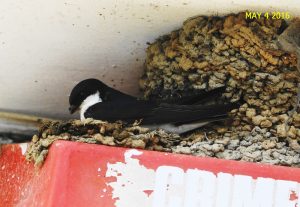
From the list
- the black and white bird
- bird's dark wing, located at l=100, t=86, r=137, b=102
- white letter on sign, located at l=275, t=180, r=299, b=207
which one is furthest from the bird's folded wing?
white letter on sign, located at l=275, t=180, r=299, b=207

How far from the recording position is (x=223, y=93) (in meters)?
4.22

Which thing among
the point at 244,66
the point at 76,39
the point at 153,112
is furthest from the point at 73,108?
the point at 244,66

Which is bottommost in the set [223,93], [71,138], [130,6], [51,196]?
[51,196]

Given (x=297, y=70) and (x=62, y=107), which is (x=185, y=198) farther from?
(x=62, y=107)

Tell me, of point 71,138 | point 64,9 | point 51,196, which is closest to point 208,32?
point 64,9

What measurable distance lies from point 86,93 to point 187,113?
2.84 feet

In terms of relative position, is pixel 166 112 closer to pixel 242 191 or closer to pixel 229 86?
pixel 229 86

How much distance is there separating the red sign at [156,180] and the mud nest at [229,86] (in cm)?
24

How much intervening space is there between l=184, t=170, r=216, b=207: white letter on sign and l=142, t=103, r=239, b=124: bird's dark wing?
559 mm

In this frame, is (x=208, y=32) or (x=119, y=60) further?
(x=119, y=60)

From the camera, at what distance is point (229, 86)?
4234 mm

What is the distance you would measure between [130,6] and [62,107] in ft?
4.49

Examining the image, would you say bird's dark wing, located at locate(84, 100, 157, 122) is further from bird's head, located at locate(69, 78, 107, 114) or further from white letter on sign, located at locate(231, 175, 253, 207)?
white letter on sign, located at locate(231, 175, 253, 207)

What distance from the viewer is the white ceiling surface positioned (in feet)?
12.9
